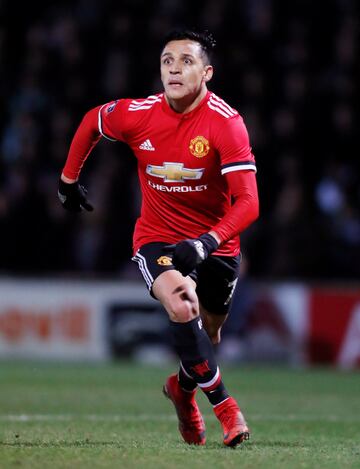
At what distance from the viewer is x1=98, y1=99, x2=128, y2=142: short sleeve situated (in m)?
7.36

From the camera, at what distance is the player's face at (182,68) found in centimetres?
707

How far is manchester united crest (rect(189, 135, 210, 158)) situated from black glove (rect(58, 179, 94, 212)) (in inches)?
40.8

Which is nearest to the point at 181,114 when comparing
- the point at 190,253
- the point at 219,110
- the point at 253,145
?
the point at 219,110

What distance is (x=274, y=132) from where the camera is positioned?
1584 centimetres

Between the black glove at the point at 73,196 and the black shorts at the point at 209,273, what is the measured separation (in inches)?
26.8

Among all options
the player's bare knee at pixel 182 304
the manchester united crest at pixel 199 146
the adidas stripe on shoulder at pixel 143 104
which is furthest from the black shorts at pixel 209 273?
the adidas stripe on shoulder at pixel 143 104

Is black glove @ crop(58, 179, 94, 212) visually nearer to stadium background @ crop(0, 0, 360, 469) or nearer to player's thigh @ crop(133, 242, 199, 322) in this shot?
player's thigh @ crop(133, 242, 199, 322)

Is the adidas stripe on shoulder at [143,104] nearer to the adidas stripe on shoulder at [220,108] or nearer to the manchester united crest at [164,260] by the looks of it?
the adidas stripe on shoulder at [220,108]

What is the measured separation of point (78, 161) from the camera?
769cm

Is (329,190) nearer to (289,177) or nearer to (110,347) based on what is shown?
(289,177)

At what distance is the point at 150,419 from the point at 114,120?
2704 millimetres

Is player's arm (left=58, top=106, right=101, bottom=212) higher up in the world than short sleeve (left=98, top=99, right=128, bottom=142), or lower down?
lower down

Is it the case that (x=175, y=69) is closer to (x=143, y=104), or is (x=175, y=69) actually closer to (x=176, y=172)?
(x=143, y=104)

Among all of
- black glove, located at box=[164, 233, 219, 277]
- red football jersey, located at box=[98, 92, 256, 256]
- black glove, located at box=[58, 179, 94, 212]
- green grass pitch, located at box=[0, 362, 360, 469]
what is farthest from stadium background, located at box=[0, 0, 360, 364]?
black glove, located at box=[164, 233, 219, 277]
